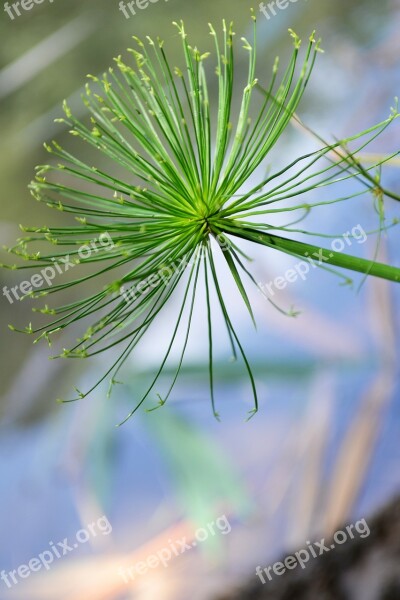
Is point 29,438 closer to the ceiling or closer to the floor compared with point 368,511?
closer to the ceiling

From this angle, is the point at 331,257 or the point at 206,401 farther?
the point at 206,401

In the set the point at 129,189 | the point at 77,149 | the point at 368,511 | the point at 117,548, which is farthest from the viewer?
the point at 77,149

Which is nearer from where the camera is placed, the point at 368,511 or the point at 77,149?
the point at 368,511

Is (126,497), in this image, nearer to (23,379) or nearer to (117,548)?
(117,548)

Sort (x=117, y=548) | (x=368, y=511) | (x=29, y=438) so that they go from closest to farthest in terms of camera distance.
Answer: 1. (x=368, y=511)
2. (x=117, y=548)
3. (x=29, y=438)

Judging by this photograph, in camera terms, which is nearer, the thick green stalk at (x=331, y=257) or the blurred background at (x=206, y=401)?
the thick green stalk at (x=331, y=257)

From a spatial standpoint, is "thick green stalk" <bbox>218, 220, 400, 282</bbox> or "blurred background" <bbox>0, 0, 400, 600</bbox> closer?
"thick green stalk" <bbox>218, 220, 400, 282</bbox>

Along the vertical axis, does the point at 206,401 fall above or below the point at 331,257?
below

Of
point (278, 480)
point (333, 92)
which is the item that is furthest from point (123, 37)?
point (278, 480)
